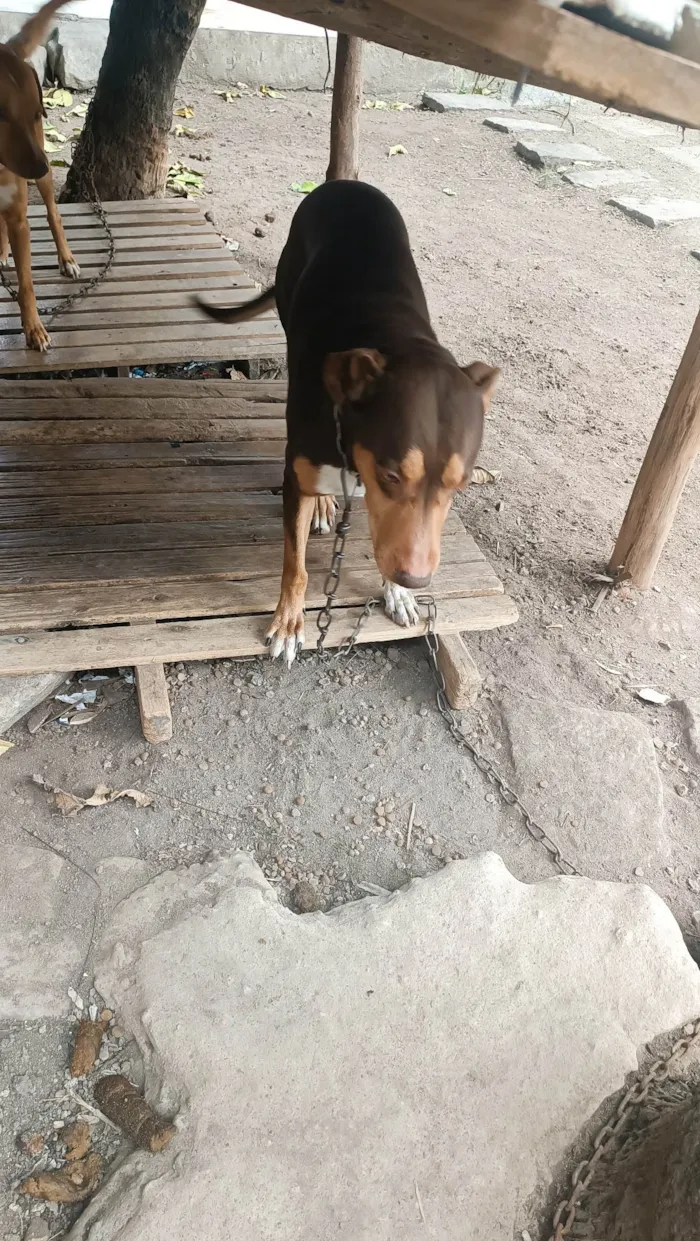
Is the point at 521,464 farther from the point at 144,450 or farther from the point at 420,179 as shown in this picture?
the point at 420,179

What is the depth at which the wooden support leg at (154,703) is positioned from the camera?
3074 mm

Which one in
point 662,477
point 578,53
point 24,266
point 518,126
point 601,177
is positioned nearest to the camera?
point 578,53

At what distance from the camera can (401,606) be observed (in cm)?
341

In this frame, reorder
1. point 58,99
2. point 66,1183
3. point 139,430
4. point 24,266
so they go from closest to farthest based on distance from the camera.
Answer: point 66,1183 → point 139,430 → point 24,266 → point 58,99

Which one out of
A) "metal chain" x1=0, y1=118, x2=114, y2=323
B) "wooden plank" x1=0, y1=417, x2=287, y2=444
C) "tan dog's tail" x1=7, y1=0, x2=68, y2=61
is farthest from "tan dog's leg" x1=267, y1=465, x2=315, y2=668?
"tan dog's tail" x1=7, y1=0, x2=68, y2=61

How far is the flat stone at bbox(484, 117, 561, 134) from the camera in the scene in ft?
37.1

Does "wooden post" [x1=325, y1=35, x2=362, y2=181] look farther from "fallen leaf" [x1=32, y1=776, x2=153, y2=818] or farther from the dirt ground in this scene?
"fallen leaf" [x1=32, y1=776, x2=153, y2=818]

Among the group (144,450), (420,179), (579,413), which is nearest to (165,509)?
(144,450)

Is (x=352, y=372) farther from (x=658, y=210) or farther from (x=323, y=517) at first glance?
(x=658, y=210)

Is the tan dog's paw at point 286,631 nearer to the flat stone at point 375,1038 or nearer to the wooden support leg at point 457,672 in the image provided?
the wooden support leg at point 457,672

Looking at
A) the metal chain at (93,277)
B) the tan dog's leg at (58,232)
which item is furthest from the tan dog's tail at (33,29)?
the metal chain at (93,277)

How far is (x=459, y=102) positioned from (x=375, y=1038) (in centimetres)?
1317

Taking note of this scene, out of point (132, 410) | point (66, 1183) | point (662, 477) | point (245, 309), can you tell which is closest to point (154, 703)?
point (66, 1183)

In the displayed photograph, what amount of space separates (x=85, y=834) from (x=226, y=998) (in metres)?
0.79
